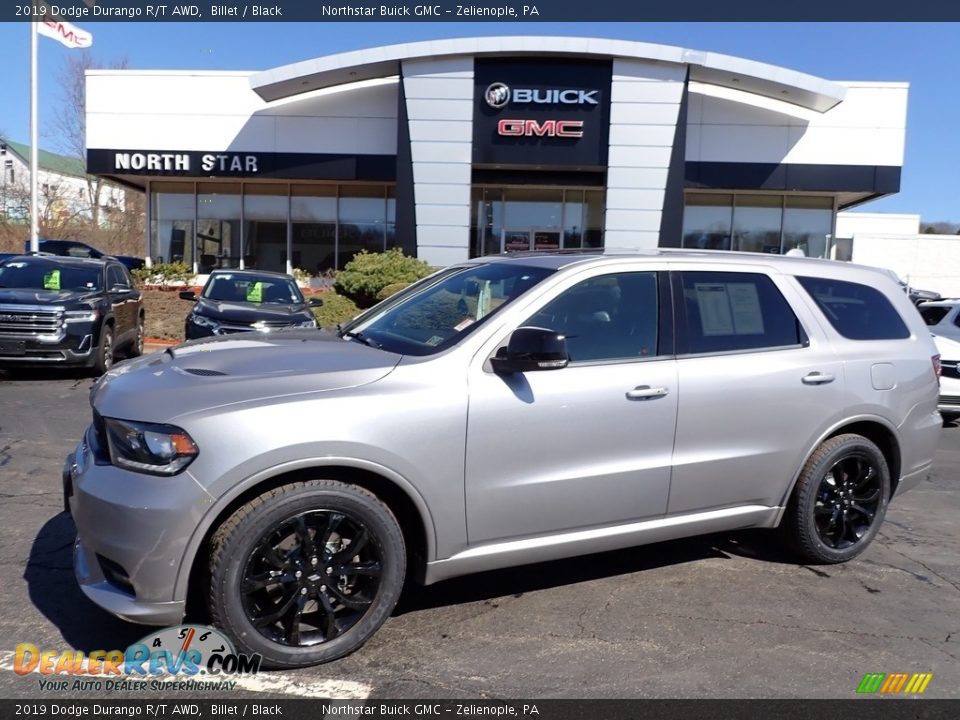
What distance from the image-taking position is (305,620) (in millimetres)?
3377

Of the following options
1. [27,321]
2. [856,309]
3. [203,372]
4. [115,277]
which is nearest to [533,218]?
[115,277]

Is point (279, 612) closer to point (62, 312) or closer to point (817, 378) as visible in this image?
point (817, 378)

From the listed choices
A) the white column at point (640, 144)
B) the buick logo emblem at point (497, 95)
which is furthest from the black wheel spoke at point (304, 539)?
the buick logo emblem at point (497, 95)

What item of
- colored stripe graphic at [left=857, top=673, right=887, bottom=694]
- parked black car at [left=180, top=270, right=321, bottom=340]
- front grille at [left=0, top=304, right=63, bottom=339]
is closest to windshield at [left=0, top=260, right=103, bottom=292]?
front grille at [left=0, top=304, right=63, bottom=339]

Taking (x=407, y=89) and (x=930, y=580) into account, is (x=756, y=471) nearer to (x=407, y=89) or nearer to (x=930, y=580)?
(x=930, y=580)

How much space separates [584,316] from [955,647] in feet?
7.83

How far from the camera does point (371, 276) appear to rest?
58.0 feet

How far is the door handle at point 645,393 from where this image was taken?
379 centimetres

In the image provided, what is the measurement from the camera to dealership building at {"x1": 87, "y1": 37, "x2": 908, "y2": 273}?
21.0m

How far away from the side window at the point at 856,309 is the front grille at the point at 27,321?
906 cm

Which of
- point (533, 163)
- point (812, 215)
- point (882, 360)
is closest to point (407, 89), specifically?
point (533, 163)

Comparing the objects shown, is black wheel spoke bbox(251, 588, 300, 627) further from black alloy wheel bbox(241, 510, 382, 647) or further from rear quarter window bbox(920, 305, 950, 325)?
rear quarter window bbox(920, 305, 950, 325)

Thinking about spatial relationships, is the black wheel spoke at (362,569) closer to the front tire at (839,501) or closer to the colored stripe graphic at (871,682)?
the colored stripe graphic at (871,682)

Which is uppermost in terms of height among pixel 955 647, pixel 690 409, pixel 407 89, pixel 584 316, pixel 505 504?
pixel 407 89
